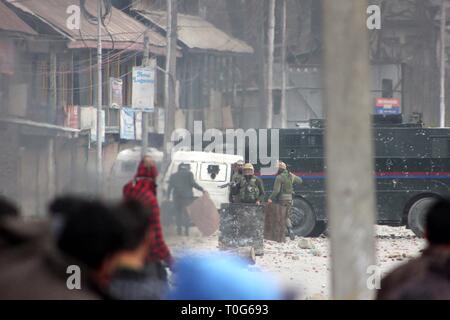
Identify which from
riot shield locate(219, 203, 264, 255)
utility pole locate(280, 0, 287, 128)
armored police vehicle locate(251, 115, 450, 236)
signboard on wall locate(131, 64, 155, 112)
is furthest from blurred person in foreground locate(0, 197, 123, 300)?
utility pole locate(280, 0, 287, 128)

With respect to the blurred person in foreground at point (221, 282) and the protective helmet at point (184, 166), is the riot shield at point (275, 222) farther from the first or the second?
the blurred person in foreground at point (221, 282)

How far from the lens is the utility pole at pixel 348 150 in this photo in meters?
7.02

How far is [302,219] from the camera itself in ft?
78.2

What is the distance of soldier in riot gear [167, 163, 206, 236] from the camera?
24484mm

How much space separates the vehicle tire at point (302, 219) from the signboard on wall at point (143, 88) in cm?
1522

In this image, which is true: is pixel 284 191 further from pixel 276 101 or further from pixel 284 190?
pixel 276 101

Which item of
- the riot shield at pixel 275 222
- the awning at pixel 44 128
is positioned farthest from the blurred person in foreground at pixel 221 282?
the awning at pixel 44 128

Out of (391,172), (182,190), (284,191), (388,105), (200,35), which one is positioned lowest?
(182,190)

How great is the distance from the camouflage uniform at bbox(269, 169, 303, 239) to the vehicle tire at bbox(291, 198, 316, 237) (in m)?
1.15

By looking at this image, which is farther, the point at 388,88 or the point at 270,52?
the point at 388,88

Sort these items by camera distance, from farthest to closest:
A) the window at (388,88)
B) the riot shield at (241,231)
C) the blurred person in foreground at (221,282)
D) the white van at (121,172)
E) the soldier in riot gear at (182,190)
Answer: the window at (388,88) < the white van at (121,172) < the soldier in riot gear at (182,190) < the riot shield at (241,231) < the blurred person in foreground at (221,282)

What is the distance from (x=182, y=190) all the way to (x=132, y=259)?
21049mm

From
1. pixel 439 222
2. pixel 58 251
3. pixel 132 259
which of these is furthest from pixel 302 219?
pixel 58 251

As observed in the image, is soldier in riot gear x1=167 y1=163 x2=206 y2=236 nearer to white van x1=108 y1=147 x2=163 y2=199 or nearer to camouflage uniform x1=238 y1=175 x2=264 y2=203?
camouflage uniform x1=238 y1=175 x2=264 y2=203
